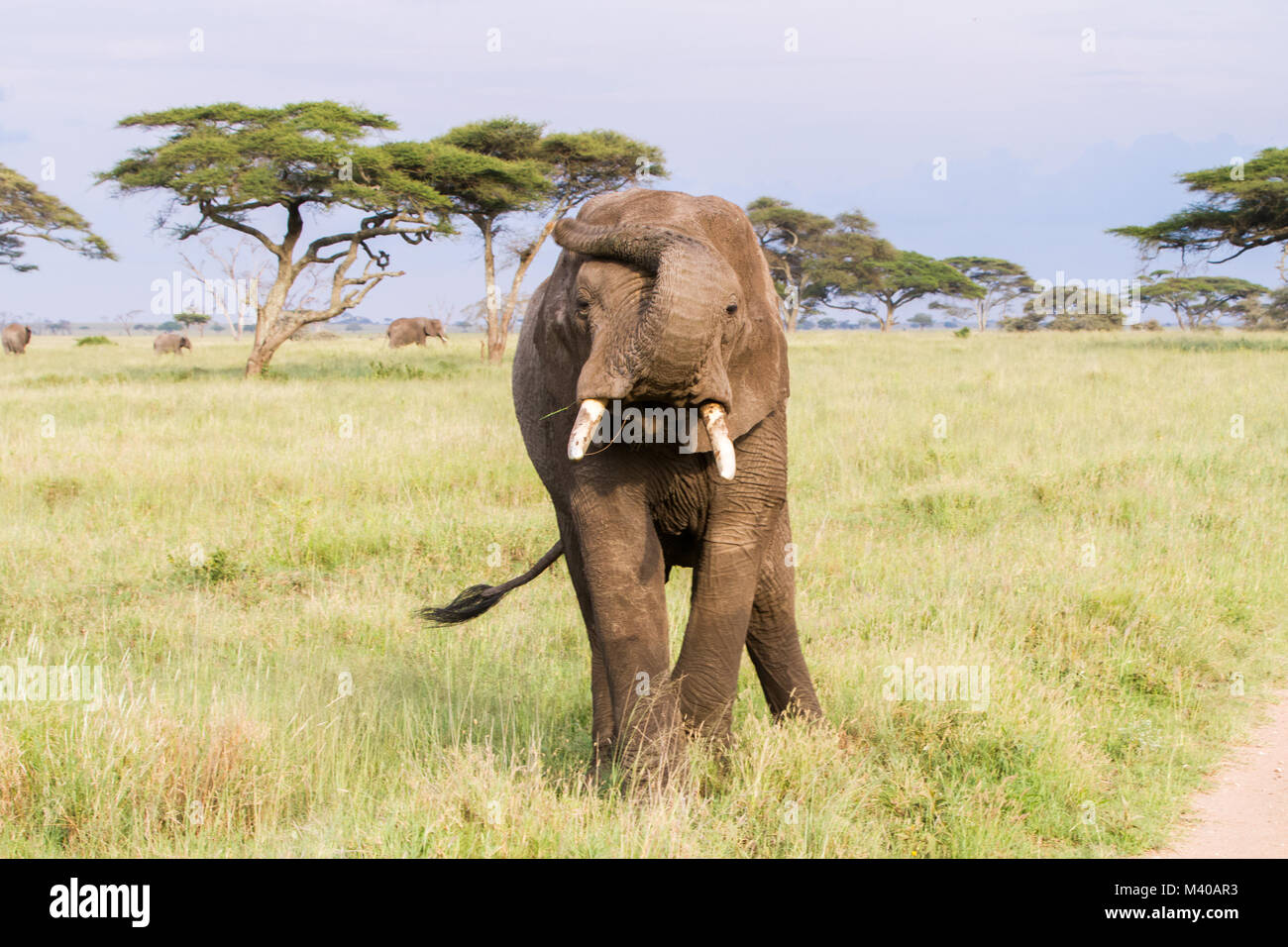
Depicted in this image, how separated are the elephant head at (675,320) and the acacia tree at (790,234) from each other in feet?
113

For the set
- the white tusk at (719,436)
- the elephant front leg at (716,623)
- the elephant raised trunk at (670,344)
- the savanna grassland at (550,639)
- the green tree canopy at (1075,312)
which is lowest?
the savanna grassland at (550,639)

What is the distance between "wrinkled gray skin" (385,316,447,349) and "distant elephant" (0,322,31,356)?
11.0m

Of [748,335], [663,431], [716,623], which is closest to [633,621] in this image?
[716,623]

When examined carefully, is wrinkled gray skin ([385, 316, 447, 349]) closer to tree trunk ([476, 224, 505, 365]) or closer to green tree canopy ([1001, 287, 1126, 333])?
tree trunk ([476, 224, 505, 365])

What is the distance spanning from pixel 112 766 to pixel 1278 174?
29578 millimetres

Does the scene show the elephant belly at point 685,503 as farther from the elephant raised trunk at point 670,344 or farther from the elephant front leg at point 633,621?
the elephant raised trunk at point 670,344

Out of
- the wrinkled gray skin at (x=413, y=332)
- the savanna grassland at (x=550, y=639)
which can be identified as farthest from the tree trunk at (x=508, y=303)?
the savanna grassland at (x=550, y=639)

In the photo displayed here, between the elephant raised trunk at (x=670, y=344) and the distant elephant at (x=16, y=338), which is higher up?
the distant elephant at (x=16, y=338)

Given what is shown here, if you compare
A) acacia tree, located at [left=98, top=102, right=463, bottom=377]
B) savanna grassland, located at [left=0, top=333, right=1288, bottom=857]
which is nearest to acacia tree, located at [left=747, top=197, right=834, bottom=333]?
acacia tree, located at [left=98, top=102, right=463, bottom=377]

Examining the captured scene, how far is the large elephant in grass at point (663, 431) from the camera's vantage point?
2.97 m

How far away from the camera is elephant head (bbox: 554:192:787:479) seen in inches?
115

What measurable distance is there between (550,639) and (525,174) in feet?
68.2

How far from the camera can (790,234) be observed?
132 ft

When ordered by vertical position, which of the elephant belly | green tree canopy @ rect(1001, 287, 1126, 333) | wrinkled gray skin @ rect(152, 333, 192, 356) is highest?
green tree canopy @ rect(1001, 287, 1126, 333)
